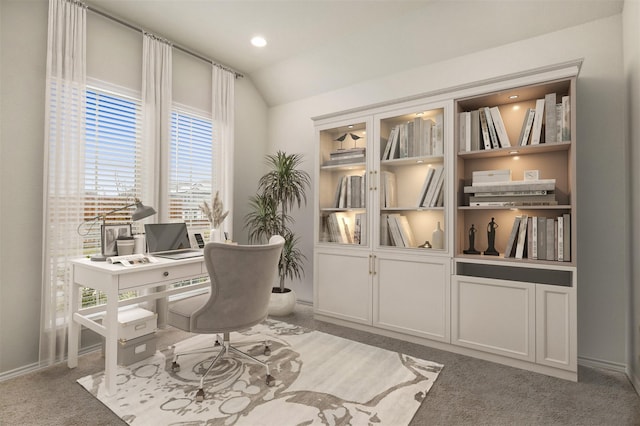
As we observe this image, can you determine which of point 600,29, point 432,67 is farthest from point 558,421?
point 432,67

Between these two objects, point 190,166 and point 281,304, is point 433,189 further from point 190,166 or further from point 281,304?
point 190,166

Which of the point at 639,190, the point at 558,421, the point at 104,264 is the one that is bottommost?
the point at 558,421

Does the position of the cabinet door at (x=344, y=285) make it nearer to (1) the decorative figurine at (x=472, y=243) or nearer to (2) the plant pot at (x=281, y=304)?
(2) the plant pot at (x=281, y=304)

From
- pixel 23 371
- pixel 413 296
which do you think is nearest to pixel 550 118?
pixel 413 296

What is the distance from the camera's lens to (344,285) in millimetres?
3234

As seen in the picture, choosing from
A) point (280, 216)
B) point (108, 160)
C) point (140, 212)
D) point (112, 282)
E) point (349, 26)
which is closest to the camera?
point (112, 282)

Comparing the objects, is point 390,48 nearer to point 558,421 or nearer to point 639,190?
point 639,190

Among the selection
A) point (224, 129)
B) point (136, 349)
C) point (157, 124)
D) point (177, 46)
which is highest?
point (177, 46)

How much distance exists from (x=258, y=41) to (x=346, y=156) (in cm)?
152

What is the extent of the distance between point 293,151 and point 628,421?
3785 millimetres

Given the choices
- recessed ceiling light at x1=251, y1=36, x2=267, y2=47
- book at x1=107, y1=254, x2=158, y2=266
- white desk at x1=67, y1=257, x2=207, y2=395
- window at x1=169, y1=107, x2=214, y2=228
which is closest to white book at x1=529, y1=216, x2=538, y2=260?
white desk at x1=67, y1=257, x2=207, y2=395

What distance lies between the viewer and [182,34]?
3.23 metres

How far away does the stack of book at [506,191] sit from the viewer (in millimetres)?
2328

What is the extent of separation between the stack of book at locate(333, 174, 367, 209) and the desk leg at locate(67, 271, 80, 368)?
2.37 metres
